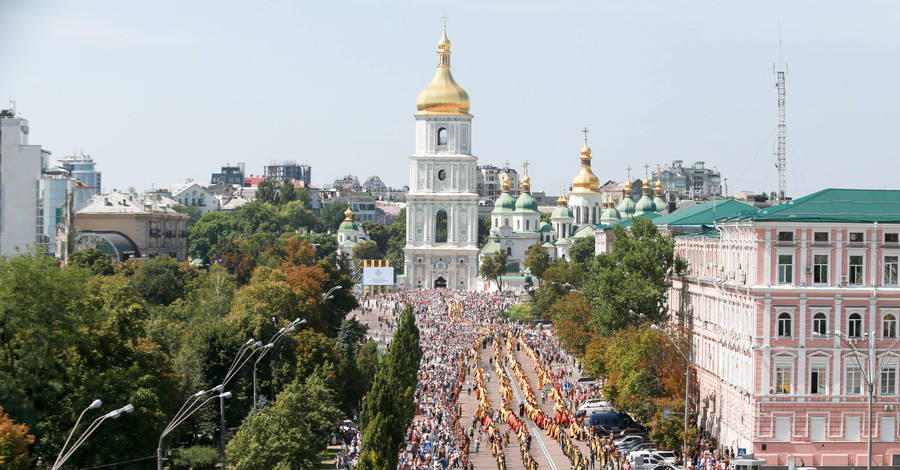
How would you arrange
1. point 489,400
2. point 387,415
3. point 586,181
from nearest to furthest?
point 387,415
point 489,400
point 586,181

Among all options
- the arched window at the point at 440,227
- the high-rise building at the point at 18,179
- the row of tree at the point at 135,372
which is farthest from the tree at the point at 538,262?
the row of tree at the point at 135,372

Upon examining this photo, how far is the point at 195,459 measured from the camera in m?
40.4

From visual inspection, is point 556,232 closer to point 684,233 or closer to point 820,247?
point 684,233

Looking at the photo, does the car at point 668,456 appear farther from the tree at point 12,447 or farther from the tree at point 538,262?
the tree at point 538,262

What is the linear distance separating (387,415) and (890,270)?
18956mm

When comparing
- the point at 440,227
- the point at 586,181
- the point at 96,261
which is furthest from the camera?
the point at 586,181

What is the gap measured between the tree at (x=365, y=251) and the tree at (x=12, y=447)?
126 m

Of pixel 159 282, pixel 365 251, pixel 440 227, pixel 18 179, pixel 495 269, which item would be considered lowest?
pixel 159 282

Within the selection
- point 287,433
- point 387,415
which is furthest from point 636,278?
point 287,433

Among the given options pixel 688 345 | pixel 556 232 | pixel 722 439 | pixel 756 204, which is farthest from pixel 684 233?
pixel 556 232

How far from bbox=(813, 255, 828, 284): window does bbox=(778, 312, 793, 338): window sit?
1.61m

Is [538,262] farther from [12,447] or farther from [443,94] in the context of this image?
[12,447]

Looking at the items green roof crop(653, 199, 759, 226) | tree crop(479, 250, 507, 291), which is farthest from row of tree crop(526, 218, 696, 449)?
tree crop(479, 250, 507, 291)

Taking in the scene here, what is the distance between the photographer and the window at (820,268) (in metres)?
47.4
